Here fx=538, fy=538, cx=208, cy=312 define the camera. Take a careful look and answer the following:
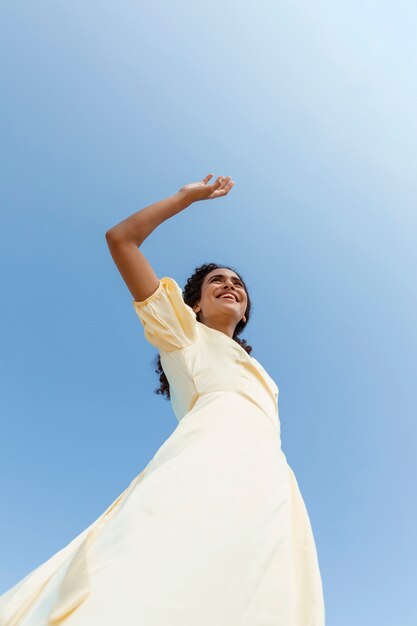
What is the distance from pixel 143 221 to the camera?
9.85ft

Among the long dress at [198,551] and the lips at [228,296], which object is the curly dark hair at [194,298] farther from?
the long dress at [198,551]

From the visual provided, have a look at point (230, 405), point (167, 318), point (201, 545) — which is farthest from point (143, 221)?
point (201, 545)

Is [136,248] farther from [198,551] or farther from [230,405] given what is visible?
[198,551]

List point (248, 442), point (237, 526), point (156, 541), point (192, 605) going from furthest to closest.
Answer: point (248, 442), point (237, 526), point (156, 541), point (192, 605)

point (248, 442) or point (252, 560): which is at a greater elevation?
point (248, 442)

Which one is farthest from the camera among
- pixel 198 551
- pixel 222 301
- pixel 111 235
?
pixel 222 301

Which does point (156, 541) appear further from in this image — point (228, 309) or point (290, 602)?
point (228, 309)

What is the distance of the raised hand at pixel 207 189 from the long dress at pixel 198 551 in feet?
4.58

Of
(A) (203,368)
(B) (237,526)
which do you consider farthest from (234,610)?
(A) (203,368)

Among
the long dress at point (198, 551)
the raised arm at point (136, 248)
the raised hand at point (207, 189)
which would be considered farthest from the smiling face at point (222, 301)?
the long dress at point (198, 551)

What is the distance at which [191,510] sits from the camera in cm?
183

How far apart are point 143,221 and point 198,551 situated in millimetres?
1853

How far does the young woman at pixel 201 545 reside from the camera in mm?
1499

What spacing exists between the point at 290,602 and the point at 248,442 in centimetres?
69
